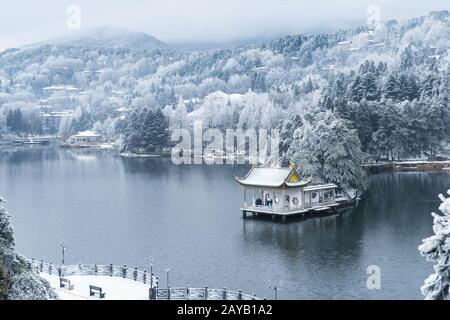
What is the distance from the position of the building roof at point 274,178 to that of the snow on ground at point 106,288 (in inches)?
616

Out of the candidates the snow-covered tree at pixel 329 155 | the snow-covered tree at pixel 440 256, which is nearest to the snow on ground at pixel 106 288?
the snow-covered tree at pixel 440 256

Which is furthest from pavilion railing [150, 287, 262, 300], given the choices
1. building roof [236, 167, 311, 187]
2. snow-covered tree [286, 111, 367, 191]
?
snow-covered tree [286, 111, 367, 191]

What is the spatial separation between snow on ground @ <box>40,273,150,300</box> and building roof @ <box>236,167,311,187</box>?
15658mm

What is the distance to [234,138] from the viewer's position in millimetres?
83938

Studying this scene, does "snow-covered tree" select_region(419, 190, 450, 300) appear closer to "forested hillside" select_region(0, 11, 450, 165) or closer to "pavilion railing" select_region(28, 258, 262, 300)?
"pavilion railing" select_region(28, 258, 262, 300)

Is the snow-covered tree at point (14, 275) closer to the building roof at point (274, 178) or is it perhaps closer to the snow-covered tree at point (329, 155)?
the building roof at point (274, 178)

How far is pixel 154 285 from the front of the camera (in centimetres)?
2297

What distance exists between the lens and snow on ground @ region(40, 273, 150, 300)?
21505 mm

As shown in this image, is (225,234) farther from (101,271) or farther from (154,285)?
(154,285)

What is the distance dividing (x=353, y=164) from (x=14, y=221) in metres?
20.5

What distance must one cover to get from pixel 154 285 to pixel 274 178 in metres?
16.9

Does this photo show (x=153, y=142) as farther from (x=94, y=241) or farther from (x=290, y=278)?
(x=290, y=278)

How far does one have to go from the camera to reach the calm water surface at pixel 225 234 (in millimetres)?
26000
